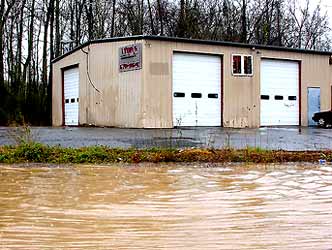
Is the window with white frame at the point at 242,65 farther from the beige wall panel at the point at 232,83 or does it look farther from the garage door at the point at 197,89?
the garage door at the point at 197,89

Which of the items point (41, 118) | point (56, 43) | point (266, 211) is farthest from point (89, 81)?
point (266, 211)

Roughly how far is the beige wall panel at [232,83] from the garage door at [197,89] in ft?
1.02

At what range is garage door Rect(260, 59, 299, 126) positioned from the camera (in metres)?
23.5

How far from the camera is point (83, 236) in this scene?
14.0 feet

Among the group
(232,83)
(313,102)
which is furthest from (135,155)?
(313,102)

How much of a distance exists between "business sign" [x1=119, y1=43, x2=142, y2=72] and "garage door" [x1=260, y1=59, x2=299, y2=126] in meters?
6.29

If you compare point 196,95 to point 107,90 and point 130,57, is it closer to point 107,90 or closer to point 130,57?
point 130,57

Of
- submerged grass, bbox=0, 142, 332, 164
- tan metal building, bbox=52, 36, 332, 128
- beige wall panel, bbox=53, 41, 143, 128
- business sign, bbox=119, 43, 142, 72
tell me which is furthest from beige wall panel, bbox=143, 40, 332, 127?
submerged grass, bbox=0, 142, 332, 164

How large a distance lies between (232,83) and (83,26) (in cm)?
1872

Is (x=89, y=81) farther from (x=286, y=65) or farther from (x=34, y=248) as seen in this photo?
(x=34, y=248)

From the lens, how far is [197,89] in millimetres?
21469

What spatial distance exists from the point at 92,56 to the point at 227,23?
1838 cm

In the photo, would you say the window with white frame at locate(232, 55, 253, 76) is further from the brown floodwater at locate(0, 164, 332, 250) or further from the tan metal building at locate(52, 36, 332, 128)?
the brown floodwater at locate(0, 164, 332, 250)

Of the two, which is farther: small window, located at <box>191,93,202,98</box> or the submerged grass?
small window, located at <box>191,93,202,98</box>
